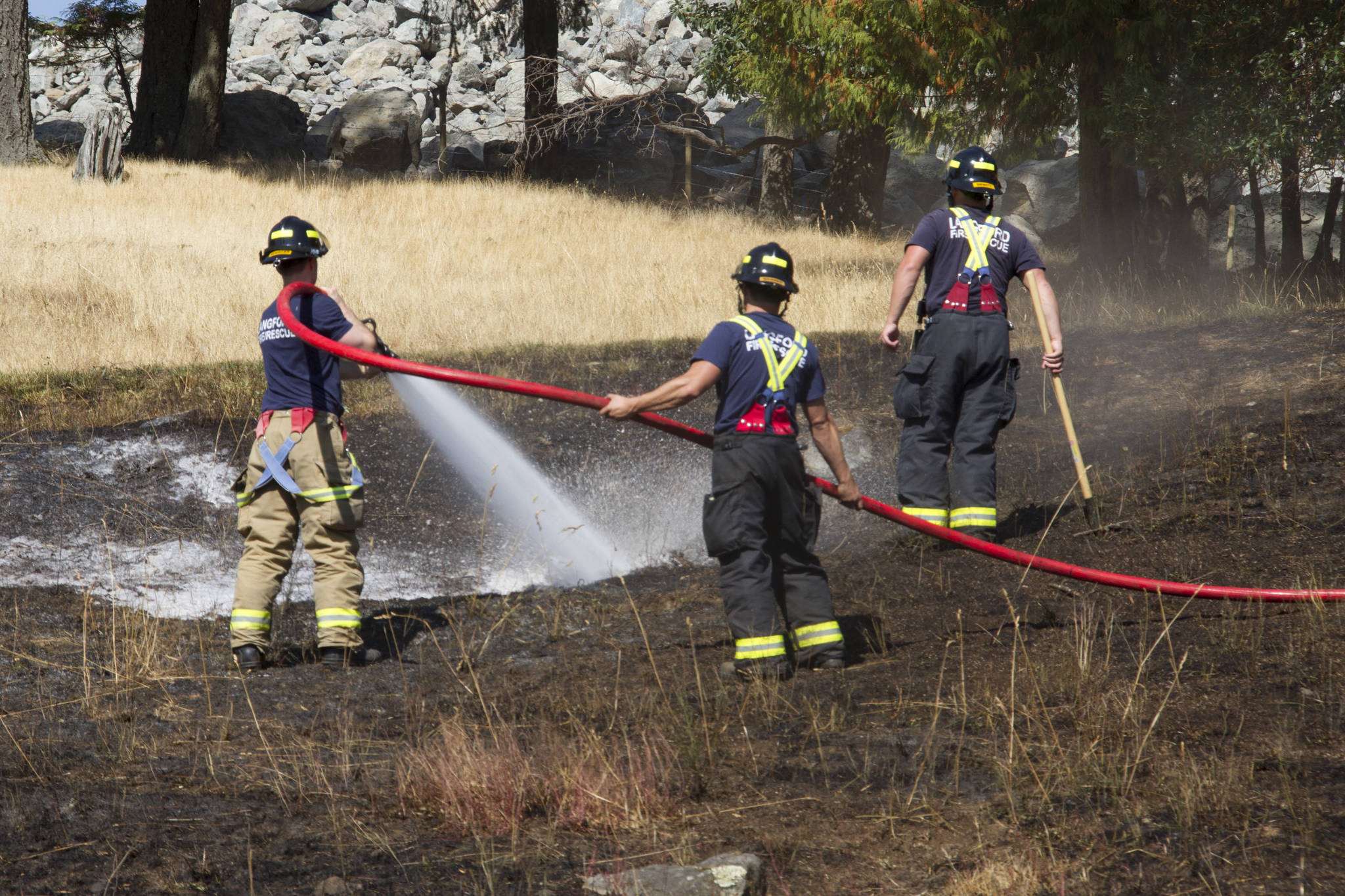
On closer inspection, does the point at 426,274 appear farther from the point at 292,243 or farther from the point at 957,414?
the point at 957,414

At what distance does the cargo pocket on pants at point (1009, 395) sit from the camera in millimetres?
5871

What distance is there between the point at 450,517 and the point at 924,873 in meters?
5.05

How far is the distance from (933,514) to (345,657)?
3.04 metres

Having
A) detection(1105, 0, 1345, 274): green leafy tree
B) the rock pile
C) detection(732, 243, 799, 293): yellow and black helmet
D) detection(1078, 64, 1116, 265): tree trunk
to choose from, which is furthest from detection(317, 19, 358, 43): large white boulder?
detection(732, 243, 799, 293): yellow and black helmet

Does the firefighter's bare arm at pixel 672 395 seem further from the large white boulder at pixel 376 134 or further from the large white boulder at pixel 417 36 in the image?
the large white boulder at pixel 417 36

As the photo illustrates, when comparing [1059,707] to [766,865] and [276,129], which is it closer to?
[766,865]

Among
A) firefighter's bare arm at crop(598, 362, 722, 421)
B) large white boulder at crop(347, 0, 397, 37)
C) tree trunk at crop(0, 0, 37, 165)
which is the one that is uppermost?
large white boulder at crop(347, 0, 397, 37)

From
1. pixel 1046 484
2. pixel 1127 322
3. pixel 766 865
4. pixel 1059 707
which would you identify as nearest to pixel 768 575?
pixel 1059 707

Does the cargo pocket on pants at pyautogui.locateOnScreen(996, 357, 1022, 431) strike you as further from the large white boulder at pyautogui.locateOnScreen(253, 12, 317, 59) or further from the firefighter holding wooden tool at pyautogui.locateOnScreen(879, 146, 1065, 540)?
the large white boulder at pyautogui.locateOnScreen(253, 12, 317, 59)

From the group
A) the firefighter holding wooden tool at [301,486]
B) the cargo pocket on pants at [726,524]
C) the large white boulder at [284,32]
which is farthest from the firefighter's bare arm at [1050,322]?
the large white boulder at [284,32]

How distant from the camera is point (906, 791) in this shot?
3.42m

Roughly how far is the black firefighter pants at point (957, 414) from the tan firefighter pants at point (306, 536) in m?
2.82

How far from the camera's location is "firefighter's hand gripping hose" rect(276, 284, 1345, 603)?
15.5ft

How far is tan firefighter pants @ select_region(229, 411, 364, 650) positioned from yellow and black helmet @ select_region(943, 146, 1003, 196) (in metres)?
3.40
